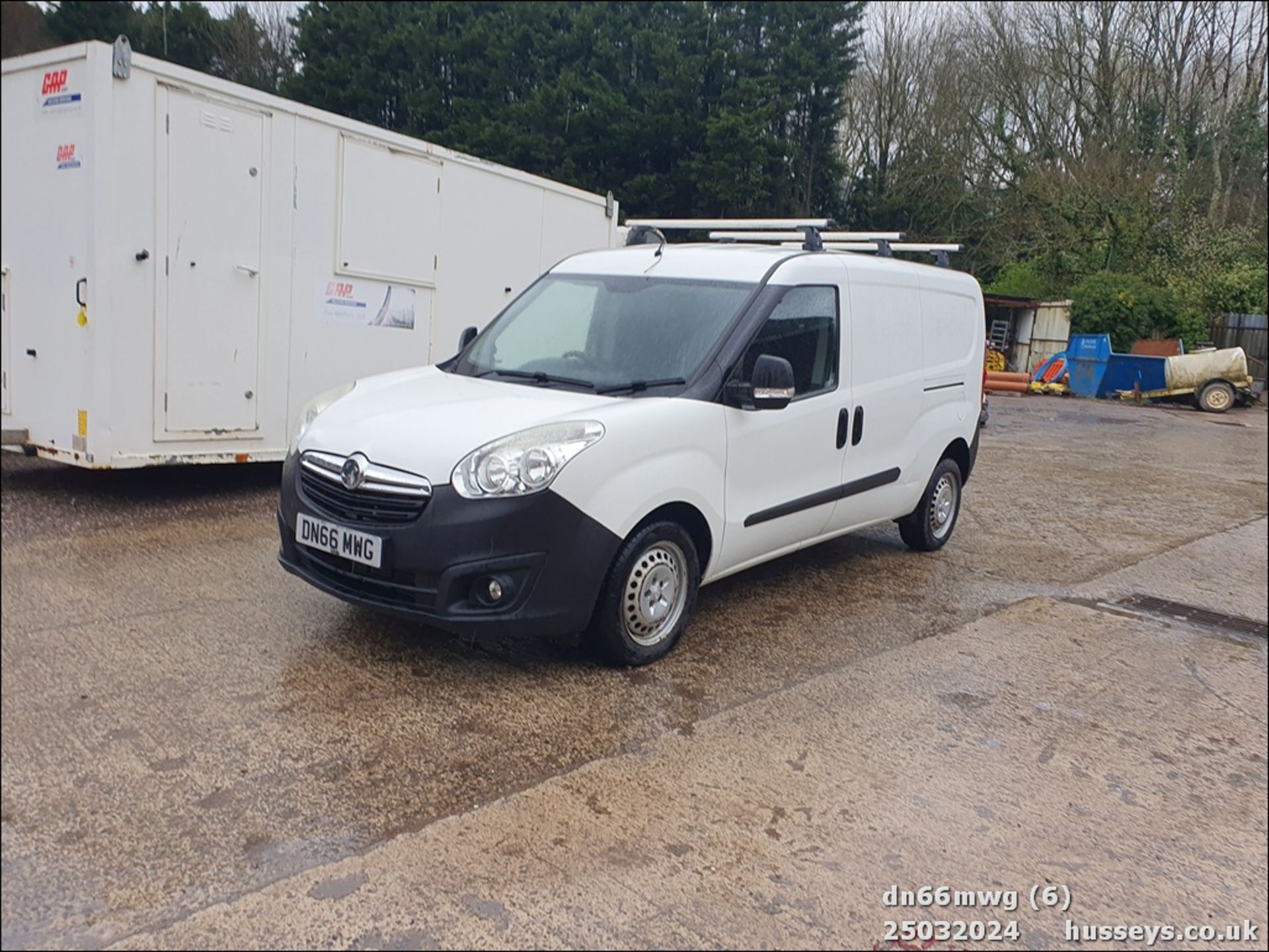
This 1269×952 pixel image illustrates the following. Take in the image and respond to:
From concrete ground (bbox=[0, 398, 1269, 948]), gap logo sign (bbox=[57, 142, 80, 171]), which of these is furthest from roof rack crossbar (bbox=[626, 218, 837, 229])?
gap logo sign (bbox=[57, 142, 80, 171])

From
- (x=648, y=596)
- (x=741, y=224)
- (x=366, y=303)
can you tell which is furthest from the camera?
(x=366, y=303)

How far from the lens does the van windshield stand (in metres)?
5.20

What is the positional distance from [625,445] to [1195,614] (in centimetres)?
400

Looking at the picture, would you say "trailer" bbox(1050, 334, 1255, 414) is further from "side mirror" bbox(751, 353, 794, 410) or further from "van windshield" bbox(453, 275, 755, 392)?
"side mirror" bbox(751, 353, 794, 410)

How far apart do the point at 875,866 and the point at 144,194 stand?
6118mm

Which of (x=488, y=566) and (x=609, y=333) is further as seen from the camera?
(x=609, y=333)

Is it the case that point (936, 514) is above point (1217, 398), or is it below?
below

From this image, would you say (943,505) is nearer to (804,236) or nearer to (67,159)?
(804,236)

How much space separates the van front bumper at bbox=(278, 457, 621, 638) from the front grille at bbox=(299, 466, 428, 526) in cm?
3

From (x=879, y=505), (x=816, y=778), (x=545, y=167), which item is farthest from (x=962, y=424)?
(x=545, y=167)

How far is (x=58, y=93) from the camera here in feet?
21.8

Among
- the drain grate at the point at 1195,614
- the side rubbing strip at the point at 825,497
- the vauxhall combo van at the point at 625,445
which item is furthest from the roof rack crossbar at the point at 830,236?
the drain grate at the point at 1195,614

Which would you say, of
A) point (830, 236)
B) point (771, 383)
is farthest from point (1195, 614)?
point (830, 236)

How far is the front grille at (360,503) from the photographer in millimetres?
4277
